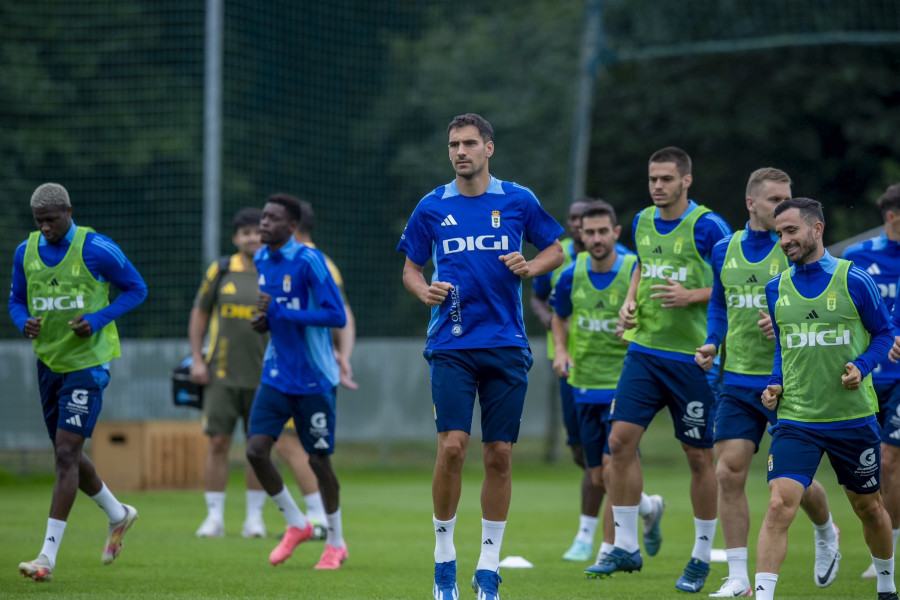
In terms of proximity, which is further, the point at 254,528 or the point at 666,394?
the point at 254,528

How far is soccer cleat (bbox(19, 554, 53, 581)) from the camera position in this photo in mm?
7996

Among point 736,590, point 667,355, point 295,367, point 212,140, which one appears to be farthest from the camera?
point 212,140

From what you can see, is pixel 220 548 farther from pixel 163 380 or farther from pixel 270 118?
pixel 270 118

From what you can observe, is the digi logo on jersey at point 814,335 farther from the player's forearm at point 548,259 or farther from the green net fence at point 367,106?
the green net fence at point 367,106

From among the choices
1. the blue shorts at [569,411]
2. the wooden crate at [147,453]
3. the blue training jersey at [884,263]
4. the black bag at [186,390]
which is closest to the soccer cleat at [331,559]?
the blue shorts at [569,411]

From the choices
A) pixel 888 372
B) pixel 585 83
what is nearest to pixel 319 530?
pixel 888 372

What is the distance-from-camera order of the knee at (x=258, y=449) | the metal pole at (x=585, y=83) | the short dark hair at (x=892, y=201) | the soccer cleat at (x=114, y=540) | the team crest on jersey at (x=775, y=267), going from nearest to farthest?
the team crest on jersey at (x=775, y=267), the soccer cleat at (x=114, y=540), the short dark hair at (x=892, y=201), the knee at (x=258, y=449), the metal pole at (x=585, y=83)

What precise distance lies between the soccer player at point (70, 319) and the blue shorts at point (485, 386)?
2.83 meters

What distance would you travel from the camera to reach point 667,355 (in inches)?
337

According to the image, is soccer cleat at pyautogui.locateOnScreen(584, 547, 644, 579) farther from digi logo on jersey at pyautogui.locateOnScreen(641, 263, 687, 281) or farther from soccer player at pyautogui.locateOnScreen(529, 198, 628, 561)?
digi logo on jersey at pyautogui.locateOnScreen(641, 263, 687, 281)

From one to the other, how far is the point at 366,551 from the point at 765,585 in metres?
4.62

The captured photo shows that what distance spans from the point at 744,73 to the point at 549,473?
11.6m

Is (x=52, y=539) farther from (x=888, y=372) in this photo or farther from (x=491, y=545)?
(x=888, y=372)

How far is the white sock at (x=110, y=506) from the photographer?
9.02 metres
